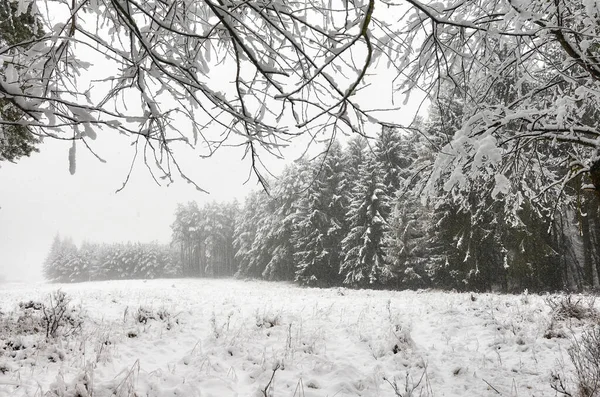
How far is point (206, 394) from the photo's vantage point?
155 inches

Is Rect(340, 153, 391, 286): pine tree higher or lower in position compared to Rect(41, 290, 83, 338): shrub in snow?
higher

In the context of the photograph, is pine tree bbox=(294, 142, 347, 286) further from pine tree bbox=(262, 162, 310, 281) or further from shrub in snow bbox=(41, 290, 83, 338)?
shrub in snow bbox=(41, 290, 83, 338)

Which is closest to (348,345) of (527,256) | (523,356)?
(523,356)

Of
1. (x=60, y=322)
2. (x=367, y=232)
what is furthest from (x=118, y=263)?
(x=60, y=322)

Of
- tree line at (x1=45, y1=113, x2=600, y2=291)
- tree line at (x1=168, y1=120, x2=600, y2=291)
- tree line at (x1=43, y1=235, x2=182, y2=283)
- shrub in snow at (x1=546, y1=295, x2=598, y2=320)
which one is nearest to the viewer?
shrub in snow at (x1=546, y1=295, x2=598, y2=320)

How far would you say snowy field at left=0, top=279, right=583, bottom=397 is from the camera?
4048mm

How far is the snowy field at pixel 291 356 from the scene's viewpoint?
405 cm

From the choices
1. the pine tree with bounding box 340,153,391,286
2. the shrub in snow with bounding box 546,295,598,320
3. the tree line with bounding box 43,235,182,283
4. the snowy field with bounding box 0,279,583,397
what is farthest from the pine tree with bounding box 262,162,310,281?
the tree line with bounding box 43,235,182,283

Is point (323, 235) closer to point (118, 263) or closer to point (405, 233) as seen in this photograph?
point (405, 233)

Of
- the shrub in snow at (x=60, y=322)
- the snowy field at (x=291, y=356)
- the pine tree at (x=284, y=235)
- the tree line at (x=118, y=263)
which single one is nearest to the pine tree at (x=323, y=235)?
the pine tree at (x=284, y=235)

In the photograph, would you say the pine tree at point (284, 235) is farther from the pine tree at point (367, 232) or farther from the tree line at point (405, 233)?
the pine tree at point (367, 232)

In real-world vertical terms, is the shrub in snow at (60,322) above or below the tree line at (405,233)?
below

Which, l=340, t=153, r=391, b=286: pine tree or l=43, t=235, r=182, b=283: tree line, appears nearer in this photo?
l=340, t=153, r=391, b=286: pine tree

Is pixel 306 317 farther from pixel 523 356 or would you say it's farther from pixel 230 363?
pixel 523 356
